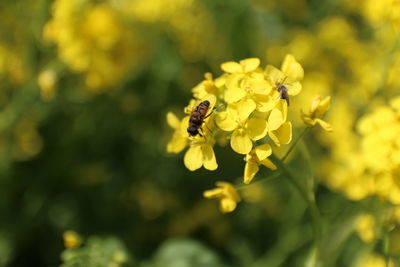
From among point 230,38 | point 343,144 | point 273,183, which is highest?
point 230,38

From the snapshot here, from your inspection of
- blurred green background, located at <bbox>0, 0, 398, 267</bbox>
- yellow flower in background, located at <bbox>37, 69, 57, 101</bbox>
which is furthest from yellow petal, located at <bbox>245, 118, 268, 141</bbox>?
yellow flower in background, located at <bbox>37, 69, 57, 101</bbox>

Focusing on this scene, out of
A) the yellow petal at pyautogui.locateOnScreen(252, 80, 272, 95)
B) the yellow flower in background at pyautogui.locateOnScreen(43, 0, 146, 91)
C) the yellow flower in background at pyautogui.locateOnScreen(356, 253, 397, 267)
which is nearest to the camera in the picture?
the yellow petal at pyautogui.locateOnScreen(252, 80, 272, 95)

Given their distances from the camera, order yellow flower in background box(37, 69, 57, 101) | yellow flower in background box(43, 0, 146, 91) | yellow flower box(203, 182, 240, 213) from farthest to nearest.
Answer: yellow flower in background box(43, 0, 146, 91)
yellow flower in background box(37, 69, 57, 101)
yellow flower box(203, 182, 240, 213)

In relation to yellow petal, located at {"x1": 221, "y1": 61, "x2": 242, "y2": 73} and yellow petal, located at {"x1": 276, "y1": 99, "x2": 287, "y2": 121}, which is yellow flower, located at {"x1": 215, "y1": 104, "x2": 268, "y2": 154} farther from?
yellow petal, located at {"x1": 221, "y1": 61, "x2": 242, "y2": 73}

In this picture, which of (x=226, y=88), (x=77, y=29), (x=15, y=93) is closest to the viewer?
(x=226, y=88)

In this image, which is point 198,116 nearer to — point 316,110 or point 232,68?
point 232,68

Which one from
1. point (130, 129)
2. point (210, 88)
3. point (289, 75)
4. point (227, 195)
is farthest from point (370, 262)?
point (130, 129)

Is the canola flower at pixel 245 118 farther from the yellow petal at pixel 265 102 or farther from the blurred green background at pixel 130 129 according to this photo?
the blurred green background at pixel 130 129

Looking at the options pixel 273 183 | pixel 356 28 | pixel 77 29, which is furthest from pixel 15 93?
pixel 356 28

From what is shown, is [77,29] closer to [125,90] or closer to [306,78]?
[125,90]
